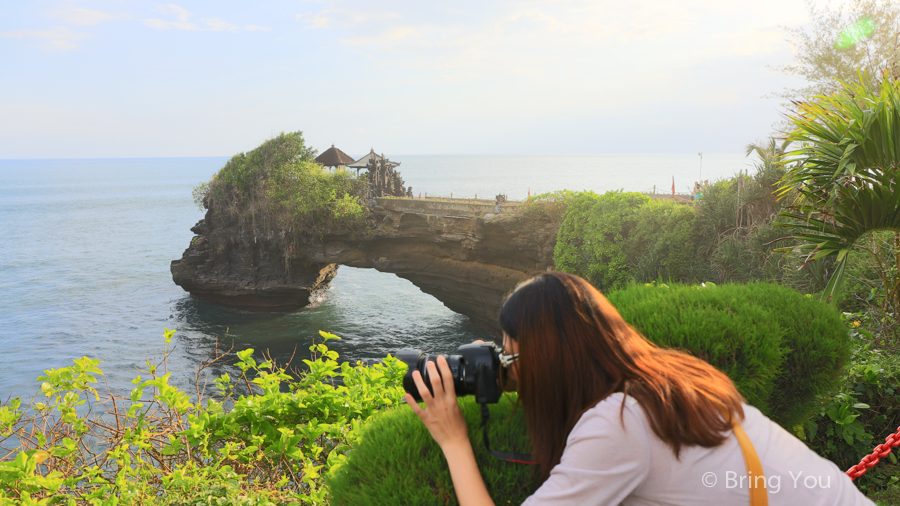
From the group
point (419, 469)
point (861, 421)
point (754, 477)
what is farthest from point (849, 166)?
point (419, 469)

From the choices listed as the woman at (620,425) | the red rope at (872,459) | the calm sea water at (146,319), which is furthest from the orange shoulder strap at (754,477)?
the calm sea water at (146,319)

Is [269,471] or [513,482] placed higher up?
[513,482]

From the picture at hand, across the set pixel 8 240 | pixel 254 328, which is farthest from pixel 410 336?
pixel 8 240

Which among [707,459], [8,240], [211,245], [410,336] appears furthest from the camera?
[8,240]

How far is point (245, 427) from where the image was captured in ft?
11.7

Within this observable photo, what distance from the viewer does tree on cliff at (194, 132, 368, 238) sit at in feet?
90.2

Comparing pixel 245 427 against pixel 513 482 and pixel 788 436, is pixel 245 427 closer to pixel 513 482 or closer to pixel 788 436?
pixel 513 482

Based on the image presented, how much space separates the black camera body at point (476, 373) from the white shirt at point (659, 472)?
388 millimetres

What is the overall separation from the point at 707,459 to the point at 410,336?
91.7 feet

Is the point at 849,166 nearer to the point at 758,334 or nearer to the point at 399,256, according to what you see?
the point at 758,334

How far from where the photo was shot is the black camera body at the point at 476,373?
1.73 m

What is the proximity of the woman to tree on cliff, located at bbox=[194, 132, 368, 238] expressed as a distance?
26.2 metres

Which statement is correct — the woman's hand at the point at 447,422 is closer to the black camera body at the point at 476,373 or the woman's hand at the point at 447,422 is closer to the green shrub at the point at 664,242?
the black camera body at the point at 476,373

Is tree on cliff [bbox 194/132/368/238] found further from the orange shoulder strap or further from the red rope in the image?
the orange shoulder strap
